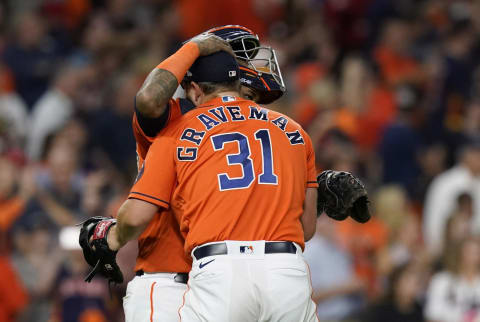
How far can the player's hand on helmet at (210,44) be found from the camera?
4309 millimetres

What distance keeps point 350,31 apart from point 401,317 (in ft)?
16.5

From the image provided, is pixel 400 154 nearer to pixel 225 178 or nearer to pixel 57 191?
pixel 57 191

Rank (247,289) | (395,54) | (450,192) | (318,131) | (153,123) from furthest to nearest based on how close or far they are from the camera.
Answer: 1. (395,54)
2. (450,192)
3. (318,131)
4. (153,123)
5. (247,289)

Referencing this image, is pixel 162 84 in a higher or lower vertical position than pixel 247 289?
higher

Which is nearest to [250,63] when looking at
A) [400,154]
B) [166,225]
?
[166,225]

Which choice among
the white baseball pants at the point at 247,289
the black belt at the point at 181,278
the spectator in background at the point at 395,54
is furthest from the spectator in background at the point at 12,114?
the white baseball pants at the point at 247,289

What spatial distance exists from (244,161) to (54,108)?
21.4ft

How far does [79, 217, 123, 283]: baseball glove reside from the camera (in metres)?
4.29

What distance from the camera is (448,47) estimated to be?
39.4 ft

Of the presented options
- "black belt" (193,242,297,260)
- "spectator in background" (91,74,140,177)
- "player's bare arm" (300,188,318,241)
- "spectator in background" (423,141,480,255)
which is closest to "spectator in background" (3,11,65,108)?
"spectator in background" (91,74,140,177)

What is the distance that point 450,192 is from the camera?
31.2 ft

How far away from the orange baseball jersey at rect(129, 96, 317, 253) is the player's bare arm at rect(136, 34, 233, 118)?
165 mm

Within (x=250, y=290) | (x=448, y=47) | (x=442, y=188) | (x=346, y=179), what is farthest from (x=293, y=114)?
(x=250, y=290)

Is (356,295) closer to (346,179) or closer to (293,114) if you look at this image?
(293,114)
